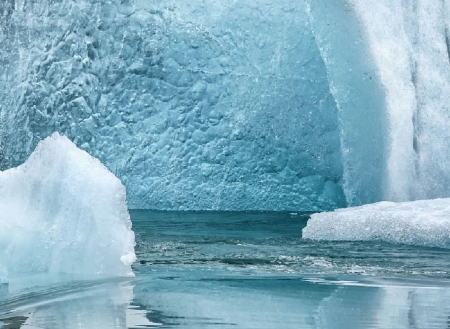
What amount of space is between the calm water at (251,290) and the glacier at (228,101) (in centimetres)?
275

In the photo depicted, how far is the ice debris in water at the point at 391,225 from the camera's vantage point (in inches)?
225

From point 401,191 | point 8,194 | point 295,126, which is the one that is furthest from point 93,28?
point 8,194

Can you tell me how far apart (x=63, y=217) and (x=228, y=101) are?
462 centimetres

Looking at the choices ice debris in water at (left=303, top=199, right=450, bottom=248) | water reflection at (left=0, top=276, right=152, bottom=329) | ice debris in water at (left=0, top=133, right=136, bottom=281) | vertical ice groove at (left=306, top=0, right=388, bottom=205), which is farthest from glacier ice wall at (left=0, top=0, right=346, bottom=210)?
water reflection at (left=0, top=276, right=152, bottom=329)

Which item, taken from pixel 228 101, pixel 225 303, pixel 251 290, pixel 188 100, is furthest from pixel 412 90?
pixel 225 303

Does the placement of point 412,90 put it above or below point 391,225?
above

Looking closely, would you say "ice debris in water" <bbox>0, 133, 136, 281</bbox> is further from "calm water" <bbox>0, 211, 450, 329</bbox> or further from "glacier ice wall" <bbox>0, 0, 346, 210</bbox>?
"glacier ice wall" <bbox>0, 0, 346, 210</bbox>

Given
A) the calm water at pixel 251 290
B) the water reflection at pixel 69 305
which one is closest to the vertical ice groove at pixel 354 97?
the calm water at pixel 251 290

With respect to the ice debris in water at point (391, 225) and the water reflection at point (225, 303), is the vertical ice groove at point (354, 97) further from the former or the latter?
the water reflection at point (225, 303)

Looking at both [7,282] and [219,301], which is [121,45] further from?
[219,301]

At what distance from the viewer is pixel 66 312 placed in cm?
316

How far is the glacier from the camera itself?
8609mm

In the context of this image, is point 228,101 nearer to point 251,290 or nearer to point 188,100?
point 188,100

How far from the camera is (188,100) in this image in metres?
8.70
